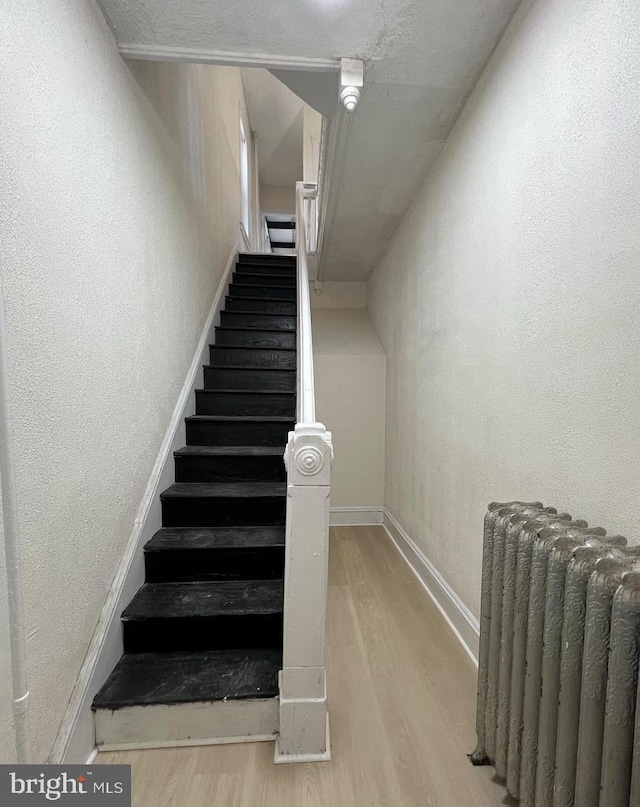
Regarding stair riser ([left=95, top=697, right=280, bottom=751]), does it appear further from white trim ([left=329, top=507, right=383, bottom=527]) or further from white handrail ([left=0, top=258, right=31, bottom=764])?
white trim ([left=329, top=507, right=383, bottom=527])

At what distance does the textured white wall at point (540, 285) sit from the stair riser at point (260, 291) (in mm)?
1777

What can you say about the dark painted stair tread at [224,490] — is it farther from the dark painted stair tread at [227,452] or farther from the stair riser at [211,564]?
the stair riser at [211,564]

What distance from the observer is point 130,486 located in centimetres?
161

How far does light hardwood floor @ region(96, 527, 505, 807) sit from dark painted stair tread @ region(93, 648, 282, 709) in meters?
0.16

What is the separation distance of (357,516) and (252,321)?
1.95m

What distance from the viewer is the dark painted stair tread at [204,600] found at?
4.79 ft

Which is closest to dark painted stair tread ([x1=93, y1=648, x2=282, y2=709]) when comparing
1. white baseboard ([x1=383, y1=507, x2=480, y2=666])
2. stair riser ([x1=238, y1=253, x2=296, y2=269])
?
white baseboard ([x1=383, y1=507, x2=480, y2=666])

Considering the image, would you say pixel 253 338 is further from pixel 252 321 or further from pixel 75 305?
pixel 75 305

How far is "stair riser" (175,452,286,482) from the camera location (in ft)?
6.97

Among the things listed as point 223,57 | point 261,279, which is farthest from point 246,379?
point 223,57

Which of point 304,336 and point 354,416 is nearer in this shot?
point 304,336

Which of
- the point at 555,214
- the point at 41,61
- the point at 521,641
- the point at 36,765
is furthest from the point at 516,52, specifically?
the point at 36,765

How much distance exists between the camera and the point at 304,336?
1.90 m

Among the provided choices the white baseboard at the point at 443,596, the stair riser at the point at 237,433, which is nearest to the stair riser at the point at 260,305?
the stair riser at the point at 237,433
